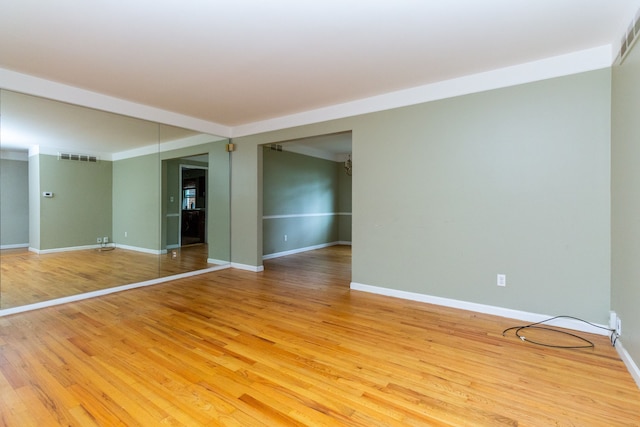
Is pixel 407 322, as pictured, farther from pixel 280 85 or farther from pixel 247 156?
pixel 247 156

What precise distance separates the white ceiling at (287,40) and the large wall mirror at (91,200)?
1.95 ft

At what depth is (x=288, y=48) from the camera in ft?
8.73

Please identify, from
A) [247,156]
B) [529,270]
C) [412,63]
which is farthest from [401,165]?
[247,156]

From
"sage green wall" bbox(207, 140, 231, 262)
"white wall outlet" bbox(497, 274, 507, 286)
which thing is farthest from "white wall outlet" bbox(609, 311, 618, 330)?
"sage green wall" bbox(207, 140, 231, 262)

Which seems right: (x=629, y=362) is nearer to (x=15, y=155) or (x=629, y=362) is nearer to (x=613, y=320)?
(x=613, y=320)

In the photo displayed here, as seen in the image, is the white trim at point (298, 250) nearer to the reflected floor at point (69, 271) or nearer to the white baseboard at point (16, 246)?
the reflected floor at point (69, 271)

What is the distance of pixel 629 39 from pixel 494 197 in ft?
4.87

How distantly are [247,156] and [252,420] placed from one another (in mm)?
4309

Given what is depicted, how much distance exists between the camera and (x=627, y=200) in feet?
7.14

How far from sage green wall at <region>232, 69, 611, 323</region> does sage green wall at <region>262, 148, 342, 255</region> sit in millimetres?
2860

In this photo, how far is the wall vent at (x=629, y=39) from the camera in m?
2.03

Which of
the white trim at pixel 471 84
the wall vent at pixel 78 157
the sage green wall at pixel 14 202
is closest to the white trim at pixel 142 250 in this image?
the sage green wall at pixel 14 202

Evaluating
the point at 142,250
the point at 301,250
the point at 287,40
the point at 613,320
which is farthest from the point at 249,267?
the point at 613,320

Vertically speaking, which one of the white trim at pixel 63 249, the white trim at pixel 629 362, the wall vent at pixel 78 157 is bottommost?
the white trim at pixel 629 362
